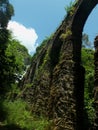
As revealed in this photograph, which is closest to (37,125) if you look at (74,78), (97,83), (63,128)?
(63,128)

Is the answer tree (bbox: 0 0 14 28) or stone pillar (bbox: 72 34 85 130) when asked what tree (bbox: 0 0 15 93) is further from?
stone pillar (bbox: 72 34 85 130)

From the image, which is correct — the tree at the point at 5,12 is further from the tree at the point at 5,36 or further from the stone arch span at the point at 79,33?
the stone arch span at the point at 79,33

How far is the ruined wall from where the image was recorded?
40.1ft

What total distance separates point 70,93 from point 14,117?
9.02ft

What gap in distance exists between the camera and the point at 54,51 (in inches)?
642

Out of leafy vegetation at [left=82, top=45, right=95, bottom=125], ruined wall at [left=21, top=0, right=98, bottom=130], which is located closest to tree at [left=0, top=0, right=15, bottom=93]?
ruined wall at [left=21, top=0, right=98, bottom=130]

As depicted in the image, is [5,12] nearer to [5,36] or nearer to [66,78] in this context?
[5,36]

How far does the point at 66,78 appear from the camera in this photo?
12.9 meters

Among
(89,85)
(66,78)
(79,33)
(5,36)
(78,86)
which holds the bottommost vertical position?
(78,86)

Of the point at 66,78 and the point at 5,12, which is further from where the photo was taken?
the point at 5,12

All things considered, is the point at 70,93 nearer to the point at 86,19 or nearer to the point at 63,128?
the point at 63,128

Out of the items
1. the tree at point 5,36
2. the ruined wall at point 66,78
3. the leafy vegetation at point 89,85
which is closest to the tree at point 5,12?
the tree at point 5,36

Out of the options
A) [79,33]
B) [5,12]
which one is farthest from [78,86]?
[5,12]

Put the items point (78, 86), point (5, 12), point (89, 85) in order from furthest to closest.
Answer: point (89, 85), point (5, 12), point (78, 86)
